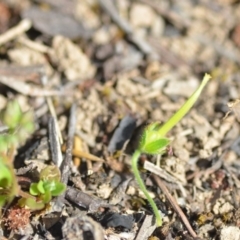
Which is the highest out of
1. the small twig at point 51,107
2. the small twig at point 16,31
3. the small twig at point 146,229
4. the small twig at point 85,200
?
the small twig at point 16,31

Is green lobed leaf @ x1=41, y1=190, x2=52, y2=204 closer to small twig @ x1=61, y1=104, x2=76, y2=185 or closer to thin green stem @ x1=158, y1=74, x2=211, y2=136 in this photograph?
small twig @ x1=61, y1=104, x2=76, y2=185

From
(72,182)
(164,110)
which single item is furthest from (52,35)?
(72,182)

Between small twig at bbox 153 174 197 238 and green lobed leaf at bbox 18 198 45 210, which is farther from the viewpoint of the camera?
small twig at bbox 153 174 197 238

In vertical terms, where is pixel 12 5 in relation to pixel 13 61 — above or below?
above

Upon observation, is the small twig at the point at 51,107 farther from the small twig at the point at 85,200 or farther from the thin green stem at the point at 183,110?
the thin green stem at the point at 183,110

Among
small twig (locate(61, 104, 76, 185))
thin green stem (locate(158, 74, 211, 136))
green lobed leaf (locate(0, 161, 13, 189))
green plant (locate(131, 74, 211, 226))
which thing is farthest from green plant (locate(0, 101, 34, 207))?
thin green stem (locate(158, 74, 211, 136))

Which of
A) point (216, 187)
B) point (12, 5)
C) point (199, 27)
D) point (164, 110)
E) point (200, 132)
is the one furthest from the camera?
point (199, 27)

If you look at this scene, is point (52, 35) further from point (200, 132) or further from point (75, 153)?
point (200, 132)

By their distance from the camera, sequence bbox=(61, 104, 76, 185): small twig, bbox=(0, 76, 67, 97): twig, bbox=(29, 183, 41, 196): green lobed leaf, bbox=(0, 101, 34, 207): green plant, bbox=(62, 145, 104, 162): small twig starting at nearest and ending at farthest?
bbox=(0, 101, 34, 207): green plant, bbox=(29, 183, 41, 196): green lobed leaf, bbox=(61, 104, 76, 185): small twig, bbox=(62, 145, 104, 162): small twig, bbox=(0, 76, 67, 97): twig

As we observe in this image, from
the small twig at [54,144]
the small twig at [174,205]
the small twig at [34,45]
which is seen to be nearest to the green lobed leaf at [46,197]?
the small twig at [54,144]
